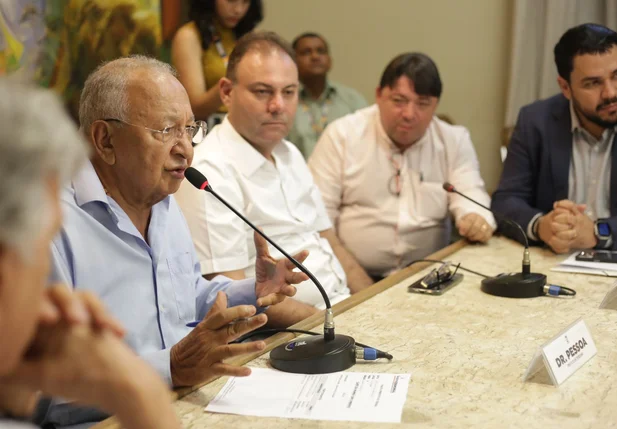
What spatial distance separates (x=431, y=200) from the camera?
116 inches

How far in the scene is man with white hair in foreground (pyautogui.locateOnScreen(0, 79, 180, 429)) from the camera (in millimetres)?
602

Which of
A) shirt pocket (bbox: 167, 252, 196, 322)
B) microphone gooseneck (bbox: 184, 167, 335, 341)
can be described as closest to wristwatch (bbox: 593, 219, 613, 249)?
microphone gooseneck (bbox: 184, 167, 335, 341)

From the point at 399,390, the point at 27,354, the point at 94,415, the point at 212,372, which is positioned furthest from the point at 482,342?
the point at 27,354

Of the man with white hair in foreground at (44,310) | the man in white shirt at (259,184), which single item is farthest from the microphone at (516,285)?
the man with white hair in foreground at (44,310)

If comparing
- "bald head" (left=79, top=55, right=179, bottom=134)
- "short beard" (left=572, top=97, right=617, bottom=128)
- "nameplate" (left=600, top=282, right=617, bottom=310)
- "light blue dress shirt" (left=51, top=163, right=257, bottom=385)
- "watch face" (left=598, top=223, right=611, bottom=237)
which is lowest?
"watch face" (left=598, top=223, right=611, bottom=237)

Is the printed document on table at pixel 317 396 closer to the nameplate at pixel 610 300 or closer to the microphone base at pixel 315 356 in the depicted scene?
the microphone base at pixel 315 356

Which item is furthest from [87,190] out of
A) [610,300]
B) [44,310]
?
[610,300]

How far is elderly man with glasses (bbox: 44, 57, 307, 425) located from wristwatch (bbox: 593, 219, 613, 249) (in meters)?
1.30

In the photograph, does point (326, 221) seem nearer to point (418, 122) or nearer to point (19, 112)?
point (418, 122)

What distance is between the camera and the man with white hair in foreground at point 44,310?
0.60 metres

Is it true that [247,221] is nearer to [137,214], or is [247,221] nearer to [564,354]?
[137,214]

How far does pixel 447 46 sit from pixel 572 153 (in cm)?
203

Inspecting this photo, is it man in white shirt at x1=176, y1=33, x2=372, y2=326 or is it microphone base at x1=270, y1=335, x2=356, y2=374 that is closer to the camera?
microphone base at x1=270, y1=335, x2=356, y2=374

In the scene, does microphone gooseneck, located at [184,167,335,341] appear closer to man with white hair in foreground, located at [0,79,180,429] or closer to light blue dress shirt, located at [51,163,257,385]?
light blue dress shirt, located at [51,163,257,385]
